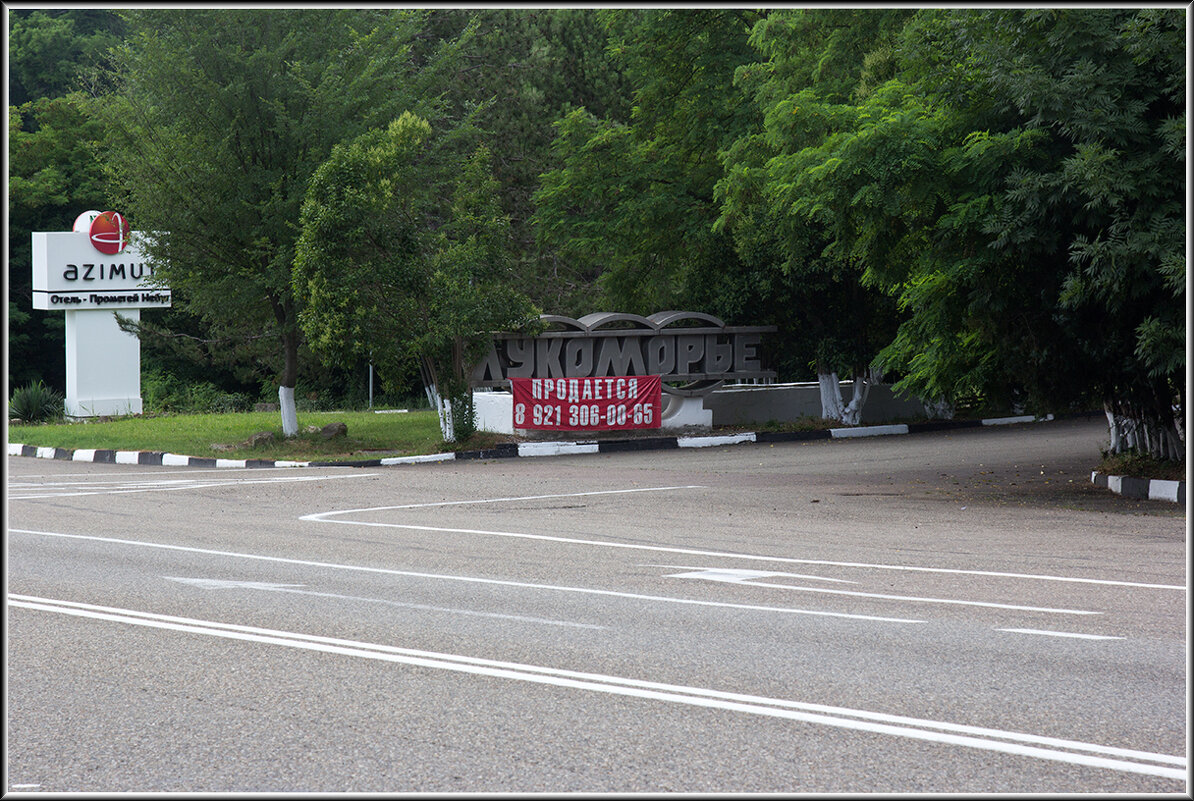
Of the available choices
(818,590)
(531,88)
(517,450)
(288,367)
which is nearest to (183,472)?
(288,367)

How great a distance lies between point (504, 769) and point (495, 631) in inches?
108

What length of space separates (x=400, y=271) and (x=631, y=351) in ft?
19.9

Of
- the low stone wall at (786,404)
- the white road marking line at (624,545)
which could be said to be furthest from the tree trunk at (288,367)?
the white road marking line at (624,545)

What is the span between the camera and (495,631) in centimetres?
776

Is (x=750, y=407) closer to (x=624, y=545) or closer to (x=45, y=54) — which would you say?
(x=624, y=545)

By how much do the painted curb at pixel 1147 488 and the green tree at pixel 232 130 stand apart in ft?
53.0

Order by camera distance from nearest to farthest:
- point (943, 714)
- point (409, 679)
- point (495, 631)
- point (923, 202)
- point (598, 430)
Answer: point (943, 714) → point (409, 679) → point (495, 631) → point (923, 202) → point (598, 430)

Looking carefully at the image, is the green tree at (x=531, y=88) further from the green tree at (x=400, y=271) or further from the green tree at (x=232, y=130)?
the green tree at (x=232, y=130)

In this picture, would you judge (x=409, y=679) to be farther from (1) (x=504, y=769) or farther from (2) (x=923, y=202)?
(2) (x=923, y=202)

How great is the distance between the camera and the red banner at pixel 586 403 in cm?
2481

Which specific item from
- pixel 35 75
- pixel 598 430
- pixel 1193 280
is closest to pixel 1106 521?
pixel 1193 280

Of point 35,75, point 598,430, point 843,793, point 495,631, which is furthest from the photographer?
point 35,75

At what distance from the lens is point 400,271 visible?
2341 cm

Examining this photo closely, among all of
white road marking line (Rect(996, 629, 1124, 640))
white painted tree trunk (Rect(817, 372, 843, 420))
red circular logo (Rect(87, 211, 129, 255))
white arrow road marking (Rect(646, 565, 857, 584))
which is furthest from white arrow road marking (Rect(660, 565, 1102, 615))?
red circular logo (Rect(87, 211, 129, 255))
